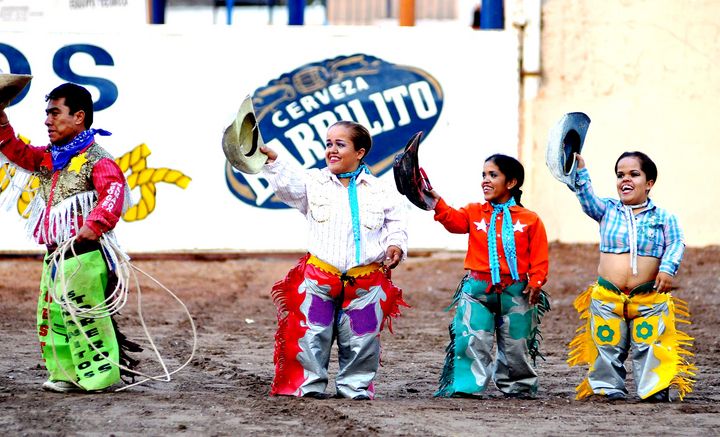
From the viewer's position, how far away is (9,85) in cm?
631

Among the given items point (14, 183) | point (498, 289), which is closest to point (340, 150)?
point (498, 289)

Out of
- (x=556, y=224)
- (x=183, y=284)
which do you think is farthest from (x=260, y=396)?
(x=556, y=224)

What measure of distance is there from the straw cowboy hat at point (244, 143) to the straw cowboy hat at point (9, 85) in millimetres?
1090

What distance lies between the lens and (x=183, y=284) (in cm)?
1161

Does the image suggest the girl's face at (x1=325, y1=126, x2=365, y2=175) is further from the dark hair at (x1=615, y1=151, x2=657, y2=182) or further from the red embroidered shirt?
the dark hair at (x1=615, y1=151, x2=657, y2=182)

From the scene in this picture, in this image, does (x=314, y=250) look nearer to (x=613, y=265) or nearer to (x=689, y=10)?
(x=613, y=265)

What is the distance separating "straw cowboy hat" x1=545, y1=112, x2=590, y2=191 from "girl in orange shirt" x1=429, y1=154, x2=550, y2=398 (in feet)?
0.84

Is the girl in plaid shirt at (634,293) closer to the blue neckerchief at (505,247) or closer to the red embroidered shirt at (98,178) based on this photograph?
the blue neckerchief at (505,247)

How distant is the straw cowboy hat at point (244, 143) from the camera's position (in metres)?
A: 6.16

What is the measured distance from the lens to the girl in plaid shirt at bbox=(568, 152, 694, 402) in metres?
6.59

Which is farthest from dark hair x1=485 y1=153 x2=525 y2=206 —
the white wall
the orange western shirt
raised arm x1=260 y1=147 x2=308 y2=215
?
the white wall

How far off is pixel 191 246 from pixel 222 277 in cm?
73

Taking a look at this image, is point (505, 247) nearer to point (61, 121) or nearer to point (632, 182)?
point (632, 182)


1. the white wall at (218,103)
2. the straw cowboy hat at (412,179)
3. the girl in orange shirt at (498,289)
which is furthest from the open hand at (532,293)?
the white wall at (218,103)
